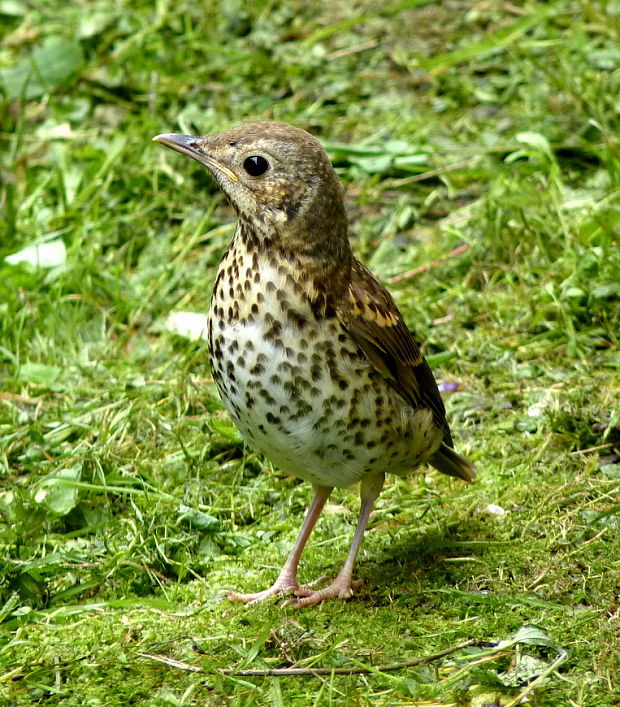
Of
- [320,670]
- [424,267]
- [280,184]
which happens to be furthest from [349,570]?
[424,267]

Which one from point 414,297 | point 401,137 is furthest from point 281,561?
point 401,137

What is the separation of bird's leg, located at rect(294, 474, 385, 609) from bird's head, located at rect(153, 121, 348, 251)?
95 centimetres

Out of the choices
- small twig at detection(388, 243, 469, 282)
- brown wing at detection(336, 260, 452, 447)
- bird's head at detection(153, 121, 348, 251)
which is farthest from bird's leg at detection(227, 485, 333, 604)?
small twig at detection(388, 243, 469, 282)

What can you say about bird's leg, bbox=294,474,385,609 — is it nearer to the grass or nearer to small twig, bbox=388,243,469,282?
the grass

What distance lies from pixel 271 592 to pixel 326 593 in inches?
8.6

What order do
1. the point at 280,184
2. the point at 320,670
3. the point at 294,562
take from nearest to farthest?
the point at 320,670 < the point at 280,184 < the point at 294,562

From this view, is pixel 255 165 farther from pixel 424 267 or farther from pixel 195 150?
pixel 424 267

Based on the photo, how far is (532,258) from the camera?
6.20m

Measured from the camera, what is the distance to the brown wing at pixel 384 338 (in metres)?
3.92

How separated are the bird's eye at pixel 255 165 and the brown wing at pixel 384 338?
1.67 ft

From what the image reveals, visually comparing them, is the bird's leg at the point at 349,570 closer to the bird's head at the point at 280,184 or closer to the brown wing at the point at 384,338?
the brown wing at the point at 384,338

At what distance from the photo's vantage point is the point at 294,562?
4246mm

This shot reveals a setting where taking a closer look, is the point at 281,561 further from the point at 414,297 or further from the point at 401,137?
the point at 401,137

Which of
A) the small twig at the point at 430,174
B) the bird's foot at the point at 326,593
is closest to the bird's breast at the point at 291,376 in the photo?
the bird's foot at the point at 326,593
